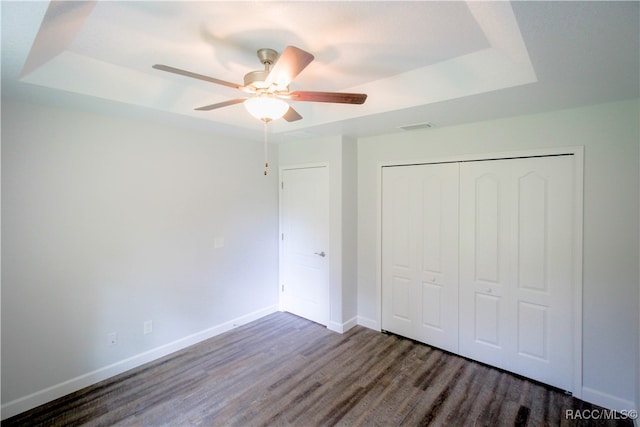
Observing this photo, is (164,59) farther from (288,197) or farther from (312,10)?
(288,197)

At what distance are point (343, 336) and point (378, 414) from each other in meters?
1.25

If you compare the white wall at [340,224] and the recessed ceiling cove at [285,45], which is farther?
the white wall at [340,224]

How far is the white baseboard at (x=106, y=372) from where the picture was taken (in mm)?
2293

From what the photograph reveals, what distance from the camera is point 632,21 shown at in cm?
124

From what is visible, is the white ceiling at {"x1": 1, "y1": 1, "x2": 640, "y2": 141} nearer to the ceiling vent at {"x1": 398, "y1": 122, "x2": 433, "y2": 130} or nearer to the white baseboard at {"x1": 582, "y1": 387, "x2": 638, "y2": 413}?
the ceiling vent at {"x1": 398, "y1": 122, "x2": 433, "y2": 130}

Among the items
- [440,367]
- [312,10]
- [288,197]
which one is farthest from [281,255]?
[312,10]

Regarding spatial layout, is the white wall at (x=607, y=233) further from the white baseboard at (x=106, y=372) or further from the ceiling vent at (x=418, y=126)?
the white baseboard at (x=106, y=372)

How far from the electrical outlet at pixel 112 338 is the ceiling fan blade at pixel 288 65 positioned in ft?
8.47

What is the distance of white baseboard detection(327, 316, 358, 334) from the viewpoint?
362 centimetres

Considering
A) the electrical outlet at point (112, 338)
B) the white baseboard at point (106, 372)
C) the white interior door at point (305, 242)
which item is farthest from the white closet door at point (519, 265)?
the electrical outlet at point (112, 338)

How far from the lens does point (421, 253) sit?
3314 mm

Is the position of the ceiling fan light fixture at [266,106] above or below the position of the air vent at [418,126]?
below

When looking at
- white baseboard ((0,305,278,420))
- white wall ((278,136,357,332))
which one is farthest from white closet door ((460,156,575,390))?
white baseboard ((0,305,278,420))

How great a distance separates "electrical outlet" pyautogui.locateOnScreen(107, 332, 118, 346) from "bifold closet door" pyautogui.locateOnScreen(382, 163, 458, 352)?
2.70 m
